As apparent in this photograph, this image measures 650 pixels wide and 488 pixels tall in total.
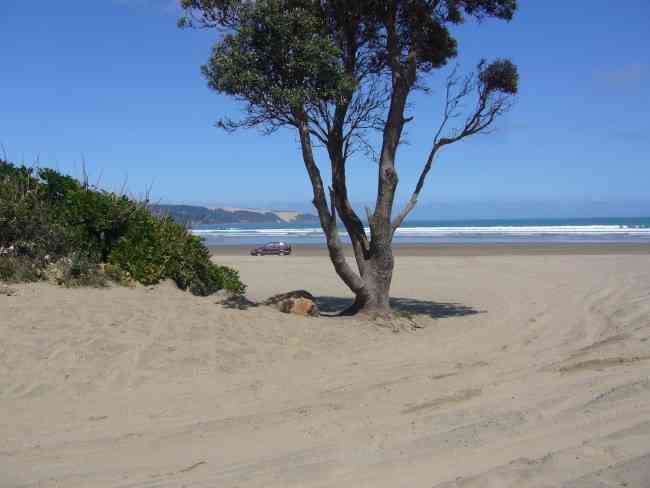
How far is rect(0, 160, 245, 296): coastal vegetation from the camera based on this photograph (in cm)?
1017

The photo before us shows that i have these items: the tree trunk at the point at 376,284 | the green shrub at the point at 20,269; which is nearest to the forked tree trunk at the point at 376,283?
the tree trunk at the point at 376,284

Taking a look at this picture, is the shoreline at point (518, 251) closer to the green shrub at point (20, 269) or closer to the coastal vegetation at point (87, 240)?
the coastal vegetation at point (87, 240)

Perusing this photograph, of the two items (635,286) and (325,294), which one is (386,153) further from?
(635,286)

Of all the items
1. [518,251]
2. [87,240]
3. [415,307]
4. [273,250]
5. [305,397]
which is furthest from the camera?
[518,251]

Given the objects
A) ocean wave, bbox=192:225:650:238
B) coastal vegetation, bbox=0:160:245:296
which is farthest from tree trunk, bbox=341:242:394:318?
ocean wave, bbox=192:225:650:238

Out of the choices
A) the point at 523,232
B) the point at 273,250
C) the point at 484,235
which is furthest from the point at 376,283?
the point at 523,232

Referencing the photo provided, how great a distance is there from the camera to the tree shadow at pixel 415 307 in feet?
40.8

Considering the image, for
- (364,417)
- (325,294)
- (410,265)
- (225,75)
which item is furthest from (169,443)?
(410,265)

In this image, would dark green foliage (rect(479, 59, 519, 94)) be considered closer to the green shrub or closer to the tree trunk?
the tree trunk

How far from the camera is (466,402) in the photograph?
5.81 metres

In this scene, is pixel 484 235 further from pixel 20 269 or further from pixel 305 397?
pixel 305 397

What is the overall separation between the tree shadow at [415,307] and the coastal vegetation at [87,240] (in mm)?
2260

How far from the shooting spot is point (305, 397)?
6312 mm

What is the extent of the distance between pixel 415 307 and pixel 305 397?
7.23 meters
